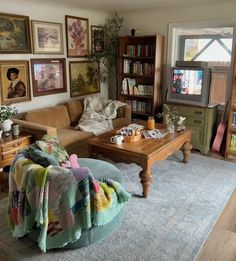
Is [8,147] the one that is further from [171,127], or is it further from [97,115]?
[171,127]

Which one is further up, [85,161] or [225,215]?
[85,161]

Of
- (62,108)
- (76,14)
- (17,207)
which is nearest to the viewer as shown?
(17,207)

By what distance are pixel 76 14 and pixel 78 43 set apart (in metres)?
0.45

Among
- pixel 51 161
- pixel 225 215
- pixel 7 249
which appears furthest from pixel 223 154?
pixel 7 249

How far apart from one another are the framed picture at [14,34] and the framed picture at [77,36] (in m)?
0.79

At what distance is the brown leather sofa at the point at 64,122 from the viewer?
3443 millimetres

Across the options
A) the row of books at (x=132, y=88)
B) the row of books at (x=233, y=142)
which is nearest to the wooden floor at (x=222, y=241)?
the row of books at (x=233, y=142)

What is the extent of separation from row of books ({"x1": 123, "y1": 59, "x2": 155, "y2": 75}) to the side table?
7.99 ft

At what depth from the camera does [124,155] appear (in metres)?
3.04

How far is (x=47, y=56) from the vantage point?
13.9 ft

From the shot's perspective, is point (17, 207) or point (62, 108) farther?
point (62, 108)

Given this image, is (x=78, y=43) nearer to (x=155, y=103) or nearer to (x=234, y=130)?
(x=155, y=103)

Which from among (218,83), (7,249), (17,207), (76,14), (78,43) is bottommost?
(7,249)

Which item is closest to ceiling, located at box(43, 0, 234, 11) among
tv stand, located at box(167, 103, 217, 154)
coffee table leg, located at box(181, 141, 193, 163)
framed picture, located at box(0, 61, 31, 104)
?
framed picture, located at box(0, 61, 31, 104)
